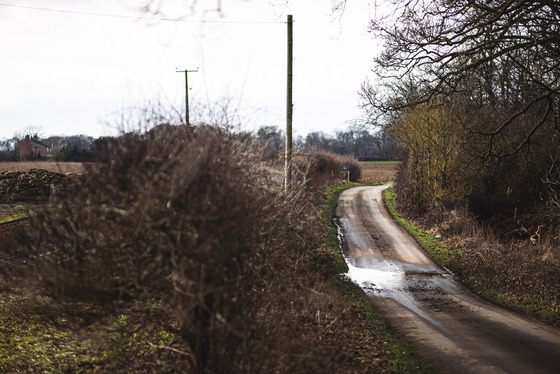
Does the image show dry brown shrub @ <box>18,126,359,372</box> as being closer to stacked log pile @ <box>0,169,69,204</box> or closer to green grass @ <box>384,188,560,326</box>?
green grass @ <box>384,188,560,326</box>

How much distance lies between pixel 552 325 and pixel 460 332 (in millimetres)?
2316

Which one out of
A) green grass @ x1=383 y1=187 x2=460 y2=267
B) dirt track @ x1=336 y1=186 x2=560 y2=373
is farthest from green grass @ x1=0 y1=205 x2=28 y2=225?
green grass @ x1=383 y1=187 x2=460 y2=267

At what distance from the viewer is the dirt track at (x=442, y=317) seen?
7504 mm

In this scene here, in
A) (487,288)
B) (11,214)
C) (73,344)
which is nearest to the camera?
(73,344)

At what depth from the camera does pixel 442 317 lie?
10.3 meters

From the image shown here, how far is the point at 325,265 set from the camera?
14.4 metres

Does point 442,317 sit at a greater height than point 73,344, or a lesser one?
lesser

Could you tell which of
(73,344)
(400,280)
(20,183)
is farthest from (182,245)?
(20,183)

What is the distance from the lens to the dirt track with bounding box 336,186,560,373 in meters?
7.50

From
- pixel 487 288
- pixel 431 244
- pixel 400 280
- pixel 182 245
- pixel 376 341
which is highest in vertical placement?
Result: pixel 182 245

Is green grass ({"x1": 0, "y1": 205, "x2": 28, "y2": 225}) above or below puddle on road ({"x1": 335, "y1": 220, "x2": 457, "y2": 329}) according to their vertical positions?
above

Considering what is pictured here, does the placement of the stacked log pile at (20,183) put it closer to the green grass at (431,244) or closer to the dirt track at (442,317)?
the dirt track at (442,317)

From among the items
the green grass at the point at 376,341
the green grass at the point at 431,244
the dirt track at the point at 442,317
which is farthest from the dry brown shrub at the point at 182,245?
the green grass at the point at 431,244

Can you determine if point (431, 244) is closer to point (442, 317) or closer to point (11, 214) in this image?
point (442, 317)
